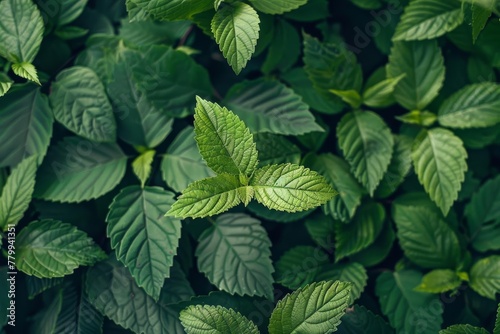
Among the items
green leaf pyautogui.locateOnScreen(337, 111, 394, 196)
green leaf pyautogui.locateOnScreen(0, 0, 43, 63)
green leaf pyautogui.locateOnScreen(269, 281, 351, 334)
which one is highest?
green leaf pyautogui.locateOnScreen(0, 0, 43, 63)

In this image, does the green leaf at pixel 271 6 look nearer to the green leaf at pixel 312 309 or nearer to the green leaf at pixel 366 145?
the green leaf at pixel 366 145

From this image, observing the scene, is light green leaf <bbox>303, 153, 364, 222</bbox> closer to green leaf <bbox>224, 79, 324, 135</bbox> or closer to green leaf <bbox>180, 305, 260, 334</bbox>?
green leaf <bbox>224, 79, 324, 135</bbox>

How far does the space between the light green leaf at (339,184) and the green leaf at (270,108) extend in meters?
0.10

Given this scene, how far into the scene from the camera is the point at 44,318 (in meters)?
1.46

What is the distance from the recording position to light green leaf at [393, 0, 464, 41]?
1.45 metres

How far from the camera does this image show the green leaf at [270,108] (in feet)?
4.65

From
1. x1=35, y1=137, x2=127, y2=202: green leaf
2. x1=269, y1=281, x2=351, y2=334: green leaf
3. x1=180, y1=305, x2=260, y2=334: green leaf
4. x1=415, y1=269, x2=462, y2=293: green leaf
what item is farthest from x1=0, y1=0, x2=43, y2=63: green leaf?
x1=415, y1=269, x2=462, y2=293: green leaf

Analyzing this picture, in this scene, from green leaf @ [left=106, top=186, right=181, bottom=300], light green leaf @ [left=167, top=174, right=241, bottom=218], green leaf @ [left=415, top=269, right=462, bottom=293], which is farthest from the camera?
green leaf @ [left=415, top=269, right=462, bottom=293]

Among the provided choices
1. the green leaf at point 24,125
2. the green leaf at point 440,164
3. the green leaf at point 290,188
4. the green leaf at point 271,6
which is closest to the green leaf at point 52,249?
the green leaf at point 24,125

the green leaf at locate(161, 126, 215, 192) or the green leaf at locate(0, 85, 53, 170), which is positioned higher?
the green leaf at locate(0, 85, 53, 170)

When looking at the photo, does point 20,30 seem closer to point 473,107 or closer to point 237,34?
point 237,34

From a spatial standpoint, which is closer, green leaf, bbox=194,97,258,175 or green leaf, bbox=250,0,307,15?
green leaf, bbox=194,97,258,175

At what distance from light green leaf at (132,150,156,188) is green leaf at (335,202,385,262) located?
0.46 meters

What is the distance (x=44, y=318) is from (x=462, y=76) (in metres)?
1.18
